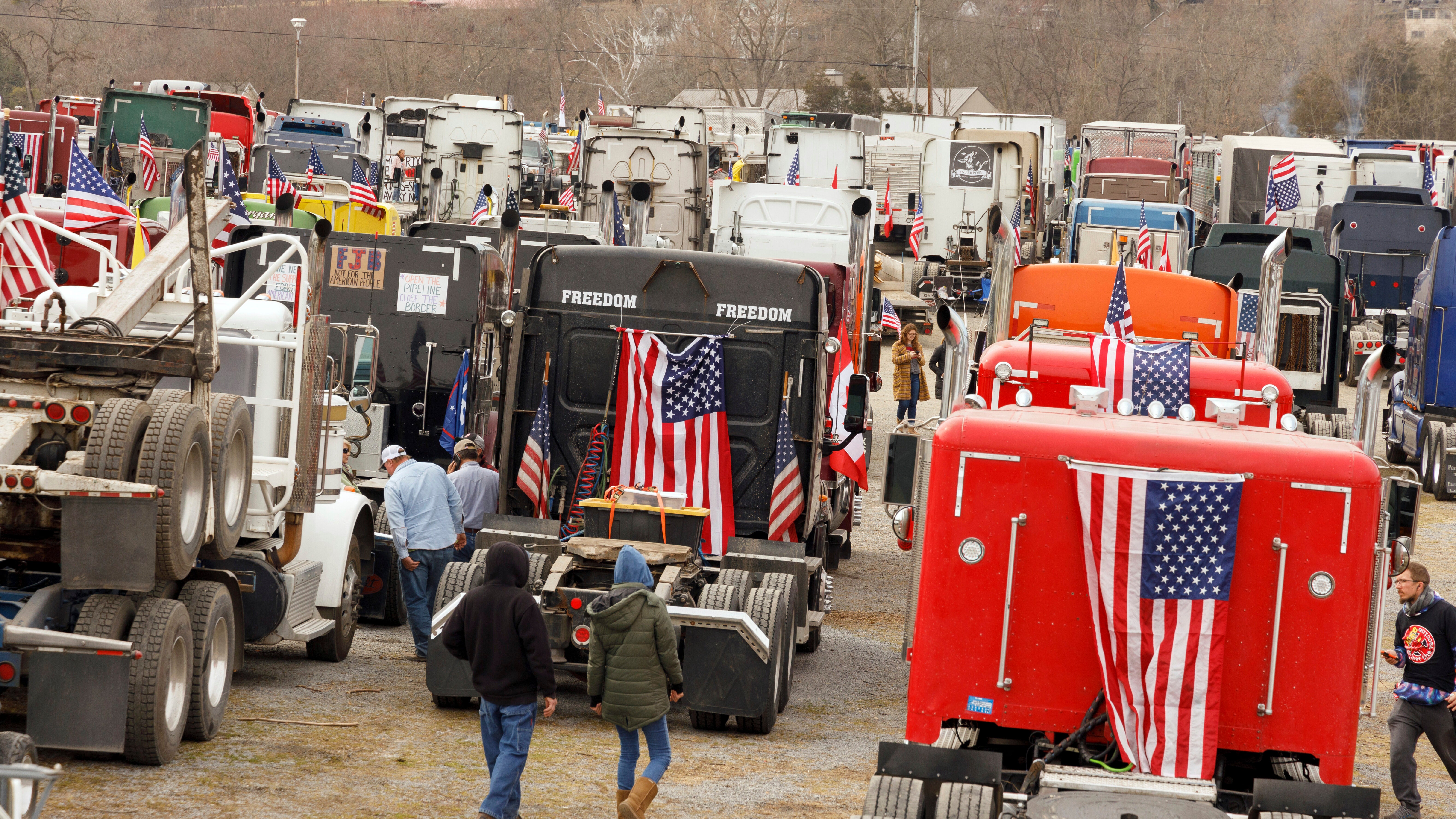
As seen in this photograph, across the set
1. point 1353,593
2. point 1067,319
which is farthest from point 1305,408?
point 1353,593

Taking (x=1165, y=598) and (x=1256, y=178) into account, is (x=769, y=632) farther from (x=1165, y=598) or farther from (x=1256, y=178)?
(x=1256, y=178)

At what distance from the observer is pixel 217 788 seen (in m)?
8.09

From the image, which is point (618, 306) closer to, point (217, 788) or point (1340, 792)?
point (217, 788)

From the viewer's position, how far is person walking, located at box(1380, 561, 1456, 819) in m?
8.53

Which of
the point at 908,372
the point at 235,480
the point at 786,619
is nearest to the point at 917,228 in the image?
the point at 908,372

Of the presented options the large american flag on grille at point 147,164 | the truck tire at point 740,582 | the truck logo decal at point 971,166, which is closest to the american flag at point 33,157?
the large american flag on grille at point 147,164

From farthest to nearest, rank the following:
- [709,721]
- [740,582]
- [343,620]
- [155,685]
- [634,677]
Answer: [343,620]
[740,582]
[709,721]
[155,685]
[634,677]

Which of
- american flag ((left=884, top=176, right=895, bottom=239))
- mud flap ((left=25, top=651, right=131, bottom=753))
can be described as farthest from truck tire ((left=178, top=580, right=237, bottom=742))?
american flag ((left=884, top=176, right=895, bottom=239))

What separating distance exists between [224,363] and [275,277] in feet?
13.1

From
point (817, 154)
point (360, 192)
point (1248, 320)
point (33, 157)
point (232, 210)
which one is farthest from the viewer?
point (817, 154)

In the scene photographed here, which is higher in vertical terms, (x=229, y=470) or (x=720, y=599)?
(x=229, y=470)

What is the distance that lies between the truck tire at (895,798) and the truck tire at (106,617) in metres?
3.96

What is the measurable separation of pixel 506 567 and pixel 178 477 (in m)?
1.64

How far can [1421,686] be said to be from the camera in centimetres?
862
